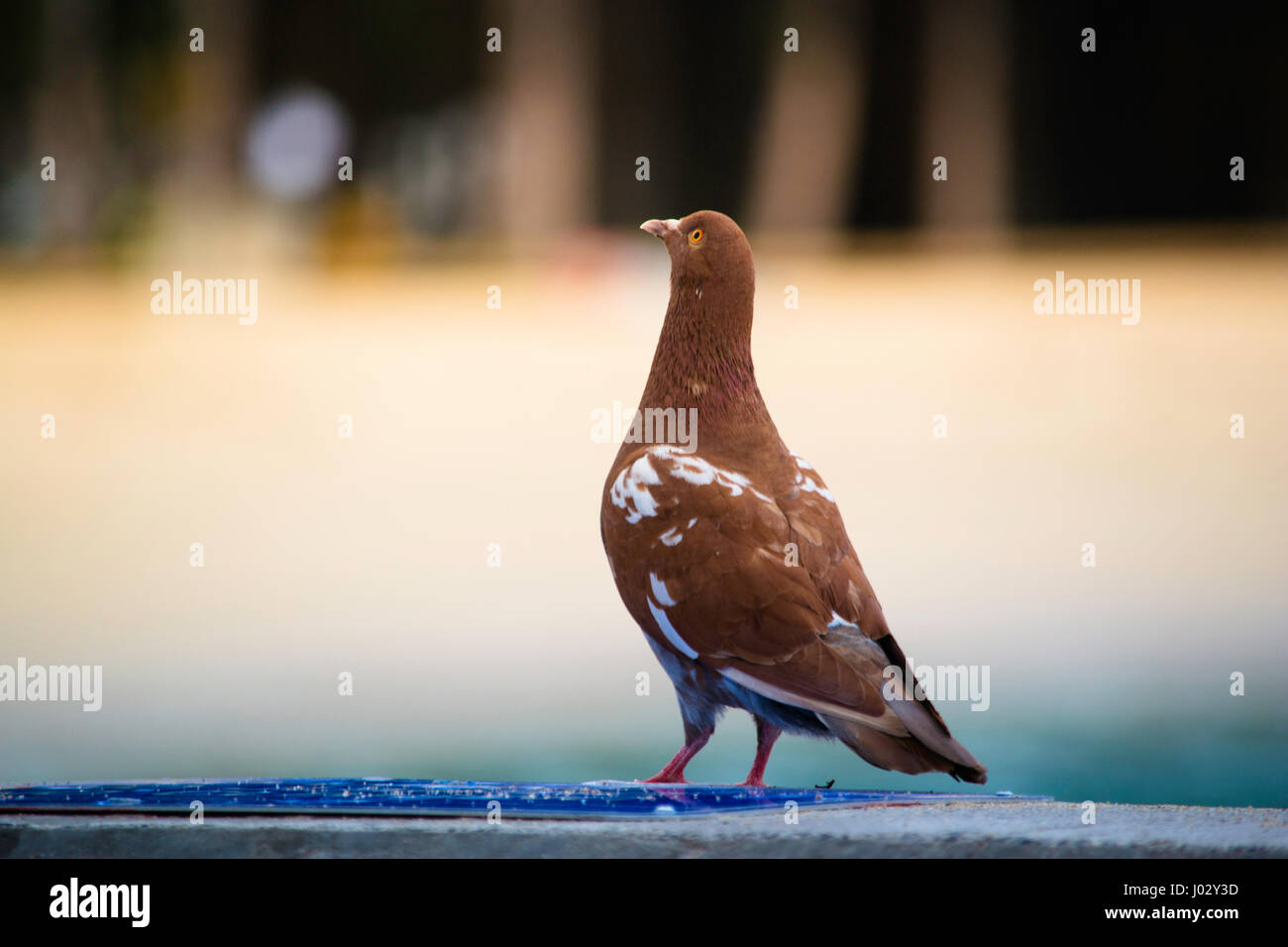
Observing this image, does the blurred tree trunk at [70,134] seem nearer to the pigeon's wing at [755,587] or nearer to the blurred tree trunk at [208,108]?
the blurred tree trunk at [208,108]

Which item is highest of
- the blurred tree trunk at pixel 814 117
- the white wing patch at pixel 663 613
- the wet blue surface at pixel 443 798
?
the blurred tree trunk at pixel 814 117

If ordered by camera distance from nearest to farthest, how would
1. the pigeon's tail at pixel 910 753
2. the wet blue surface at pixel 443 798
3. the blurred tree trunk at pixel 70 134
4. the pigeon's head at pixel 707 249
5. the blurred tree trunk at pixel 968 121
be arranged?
the pigeon's tail at pixel 910 753, the wet blue surface at pixel 443 798, the pigeon's head at pixel 707 249, the blurred tree trunk at pixel 70 134, the blurred tree trunk at pixel 968 121

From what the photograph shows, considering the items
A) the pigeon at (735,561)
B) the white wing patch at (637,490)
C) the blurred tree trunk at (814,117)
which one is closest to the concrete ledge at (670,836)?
the pigeon at (735,561)

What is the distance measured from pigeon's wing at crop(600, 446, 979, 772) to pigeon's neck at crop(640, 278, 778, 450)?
3.9 inches

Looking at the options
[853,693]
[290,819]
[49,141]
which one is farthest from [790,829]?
[49,141]

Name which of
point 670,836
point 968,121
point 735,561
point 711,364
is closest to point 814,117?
point 968,121

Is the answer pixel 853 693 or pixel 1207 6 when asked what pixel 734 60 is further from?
pixel 853 693

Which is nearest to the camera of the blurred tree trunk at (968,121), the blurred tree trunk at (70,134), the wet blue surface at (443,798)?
the wet blue surface at (443,798)

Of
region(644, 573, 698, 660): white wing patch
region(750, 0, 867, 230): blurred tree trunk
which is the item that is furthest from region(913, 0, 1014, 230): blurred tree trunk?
region(644, 573, 698, 660): white wing patch

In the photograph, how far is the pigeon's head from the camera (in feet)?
8.86

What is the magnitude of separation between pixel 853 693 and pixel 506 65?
7.44 m

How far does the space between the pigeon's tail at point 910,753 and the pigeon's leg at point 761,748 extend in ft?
1.12

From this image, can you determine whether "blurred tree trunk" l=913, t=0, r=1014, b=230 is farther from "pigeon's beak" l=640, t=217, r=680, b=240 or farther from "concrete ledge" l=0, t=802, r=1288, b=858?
"concrete ledge" l=0, t=802, r=1288, b=858

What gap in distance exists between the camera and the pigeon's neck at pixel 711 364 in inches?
106
